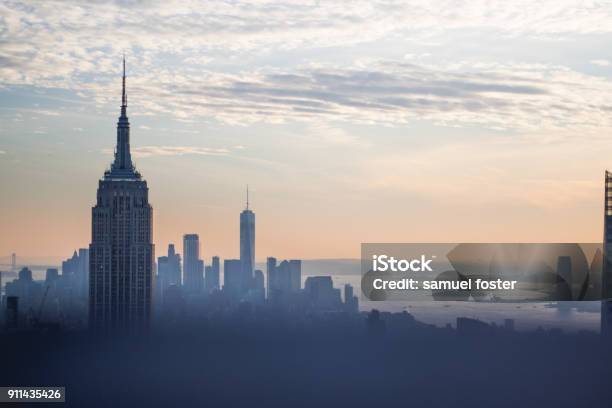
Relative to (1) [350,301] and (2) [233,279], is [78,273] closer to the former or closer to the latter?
(2) [233,279]

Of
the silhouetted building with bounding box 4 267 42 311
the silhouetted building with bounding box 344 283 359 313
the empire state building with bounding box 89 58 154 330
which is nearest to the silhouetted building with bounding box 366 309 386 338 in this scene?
the silhouetted building with bounding box 344 283 359 313

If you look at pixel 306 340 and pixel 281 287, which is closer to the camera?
pixel 306 340

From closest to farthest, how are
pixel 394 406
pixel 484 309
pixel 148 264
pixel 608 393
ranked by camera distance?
pixel 608 393 < pixel 394 406 < pixel 484 309 < pixel 148 264

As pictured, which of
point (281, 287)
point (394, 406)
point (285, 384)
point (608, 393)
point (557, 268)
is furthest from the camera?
point (281, 287)

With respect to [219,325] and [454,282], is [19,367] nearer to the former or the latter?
[219,325]

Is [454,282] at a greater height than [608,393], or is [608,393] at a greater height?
[454,282]

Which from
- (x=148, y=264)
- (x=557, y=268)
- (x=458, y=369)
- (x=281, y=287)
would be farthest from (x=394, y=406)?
(x=148, y=264)

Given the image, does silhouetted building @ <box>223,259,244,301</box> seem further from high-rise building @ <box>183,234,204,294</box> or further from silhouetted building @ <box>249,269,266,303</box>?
high-rise building @ <box>183,234,204,294</box>

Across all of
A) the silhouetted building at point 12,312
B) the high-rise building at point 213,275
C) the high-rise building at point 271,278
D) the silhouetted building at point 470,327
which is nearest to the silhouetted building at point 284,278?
the high-rise building at point 271,278
